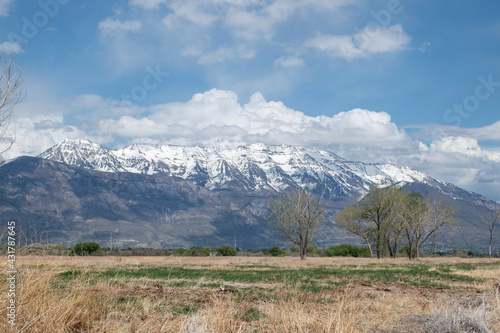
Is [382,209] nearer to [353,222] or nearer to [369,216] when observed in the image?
[369,216]

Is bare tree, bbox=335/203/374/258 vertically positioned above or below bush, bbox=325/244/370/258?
above

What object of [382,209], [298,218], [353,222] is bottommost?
[353,222]

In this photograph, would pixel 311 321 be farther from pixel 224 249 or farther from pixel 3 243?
pixel 224 249

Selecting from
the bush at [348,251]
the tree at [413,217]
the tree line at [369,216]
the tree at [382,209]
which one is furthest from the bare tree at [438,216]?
the bush at [348,251]

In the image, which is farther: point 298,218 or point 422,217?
point 422,217

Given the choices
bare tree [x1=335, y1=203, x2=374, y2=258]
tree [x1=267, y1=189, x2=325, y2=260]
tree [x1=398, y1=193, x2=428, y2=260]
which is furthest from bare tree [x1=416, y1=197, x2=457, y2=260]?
tree [x1=267, y1=189, x2=325, y2=260]

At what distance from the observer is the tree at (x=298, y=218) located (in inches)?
2175

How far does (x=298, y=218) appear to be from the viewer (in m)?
55.3

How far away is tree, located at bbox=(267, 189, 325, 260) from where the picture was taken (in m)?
55.2

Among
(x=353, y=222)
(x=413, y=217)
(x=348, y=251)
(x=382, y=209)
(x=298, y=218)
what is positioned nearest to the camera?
(x=298, y=218)

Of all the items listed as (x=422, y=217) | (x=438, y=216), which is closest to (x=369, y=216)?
(x=422, y=217)

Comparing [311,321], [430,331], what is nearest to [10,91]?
[311,321]

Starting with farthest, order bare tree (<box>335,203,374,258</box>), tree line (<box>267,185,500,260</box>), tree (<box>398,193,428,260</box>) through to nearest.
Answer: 1. bare tree (<box>335,203,374,258</box>)
2. tree (<box>398,193,428,260</box>)
3. tree line (<box>267,185,500,260</box>)

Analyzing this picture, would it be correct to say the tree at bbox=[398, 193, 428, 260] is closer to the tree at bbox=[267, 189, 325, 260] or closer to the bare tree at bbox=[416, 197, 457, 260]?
the bare tree at bbox=[416, 197, 457, 260]
